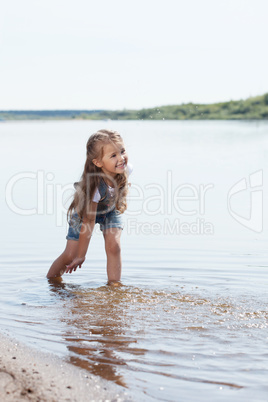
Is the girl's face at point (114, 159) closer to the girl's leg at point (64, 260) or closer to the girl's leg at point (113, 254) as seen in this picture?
the girl's leg at point (113, 254)

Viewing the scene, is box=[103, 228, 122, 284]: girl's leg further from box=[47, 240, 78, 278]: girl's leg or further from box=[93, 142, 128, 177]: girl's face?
box=[93, 142, 128, 177]: girl's face

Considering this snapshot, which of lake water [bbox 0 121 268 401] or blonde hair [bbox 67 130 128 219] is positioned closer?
lake water [bbox 0 121 268 401]

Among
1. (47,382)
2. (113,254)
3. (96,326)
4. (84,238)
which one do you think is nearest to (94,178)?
(84,238)

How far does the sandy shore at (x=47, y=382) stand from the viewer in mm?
2897

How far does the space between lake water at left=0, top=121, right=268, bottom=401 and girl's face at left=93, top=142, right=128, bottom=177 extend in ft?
1.96

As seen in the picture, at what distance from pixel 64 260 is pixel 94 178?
866 mm

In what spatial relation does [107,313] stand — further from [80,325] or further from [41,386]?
[41,386]

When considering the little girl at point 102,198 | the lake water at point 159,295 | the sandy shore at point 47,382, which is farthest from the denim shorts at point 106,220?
the sandy shore at point 47,382

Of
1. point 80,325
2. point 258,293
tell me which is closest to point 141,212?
point 258,293

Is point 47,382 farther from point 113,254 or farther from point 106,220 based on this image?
point 106,220

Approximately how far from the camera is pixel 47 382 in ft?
10.0

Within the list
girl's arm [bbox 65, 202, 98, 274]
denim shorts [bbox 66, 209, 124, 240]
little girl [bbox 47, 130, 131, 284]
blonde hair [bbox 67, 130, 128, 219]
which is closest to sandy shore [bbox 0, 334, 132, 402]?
girl's arm [bbox 65, 202, 98, 274]

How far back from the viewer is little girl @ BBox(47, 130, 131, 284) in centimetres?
544

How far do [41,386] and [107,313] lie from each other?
61.3 inches
